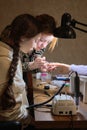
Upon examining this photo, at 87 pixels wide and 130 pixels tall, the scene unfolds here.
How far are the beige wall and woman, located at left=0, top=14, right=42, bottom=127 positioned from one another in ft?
6.59

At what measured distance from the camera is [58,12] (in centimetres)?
356

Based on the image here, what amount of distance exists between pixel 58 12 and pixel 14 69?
2.32 m

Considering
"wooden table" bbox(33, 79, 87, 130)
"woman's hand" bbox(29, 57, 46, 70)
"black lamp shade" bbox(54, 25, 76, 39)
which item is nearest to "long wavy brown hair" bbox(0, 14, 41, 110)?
"black lamp shade" bbox(54, 25, 76, 39)

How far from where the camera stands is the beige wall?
11.6 feet

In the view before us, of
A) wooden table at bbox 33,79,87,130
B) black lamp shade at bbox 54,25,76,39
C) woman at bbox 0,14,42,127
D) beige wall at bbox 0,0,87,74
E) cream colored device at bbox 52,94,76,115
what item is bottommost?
wooden table at bbox 33,79,87,130

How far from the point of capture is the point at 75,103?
157 centimetres

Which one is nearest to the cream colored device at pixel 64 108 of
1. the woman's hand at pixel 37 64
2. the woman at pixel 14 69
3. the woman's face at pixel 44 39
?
the woman at pixel 14 69

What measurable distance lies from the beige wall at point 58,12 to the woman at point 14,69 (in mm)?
2007

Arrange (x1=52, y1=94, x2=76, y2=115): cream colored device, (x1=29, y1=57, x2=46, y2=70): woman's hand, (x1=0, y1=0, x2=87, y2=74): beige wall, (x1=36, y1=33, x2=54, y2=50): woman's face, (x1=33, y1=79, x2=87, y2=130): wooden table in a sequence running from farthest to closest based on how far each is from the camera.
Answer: (x1=0, y1=0, x2=87, y2=74): beige wall
(x1=29, y1=57, x2=46, y2=70): woman's hand
(x1=36, y1=33, x2=54, y2=50): woman's face
(x1=52, y1=94, x2=76, y2=115): cream colored device
(x1=33, y1=79, x2=87, y2=130): wooden table

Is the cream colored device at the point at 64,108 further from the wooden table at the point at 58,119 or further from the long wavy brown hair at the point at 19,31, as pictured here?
the long wavy brown hair at the point at 19,31

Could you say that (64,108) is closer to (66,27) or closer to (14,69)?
(14,69)

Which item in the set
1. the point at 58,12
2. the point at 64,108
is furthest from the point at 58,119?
the point at 58,12

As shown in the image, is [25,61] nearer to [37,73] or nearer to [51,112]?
[37,73]

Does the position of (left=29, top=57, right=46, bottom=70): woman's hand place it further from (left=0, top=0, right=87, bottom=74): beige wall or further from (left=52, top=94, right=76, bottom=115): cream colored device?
(left=0, top=0, right=87, bottom=74): beige wall
